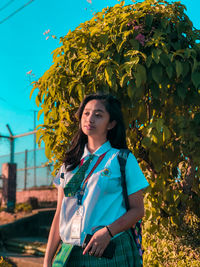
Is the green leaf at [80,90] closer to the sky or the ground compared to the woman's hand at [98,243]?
closer to the sky

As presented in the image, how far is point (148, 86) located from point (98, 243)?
6.05 ft

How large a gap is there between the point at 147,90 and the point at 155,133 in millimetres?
752

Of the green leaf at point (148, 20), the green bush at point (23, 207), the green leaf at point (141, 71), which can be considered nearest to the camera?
the green leaf at point (141, 71)

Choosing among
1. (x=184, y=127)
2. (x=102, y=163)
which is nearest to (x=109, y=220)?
(x=102, y=163)

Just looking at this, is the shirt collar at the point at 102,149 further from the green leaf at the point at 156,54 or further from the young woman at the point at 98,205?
the green leaf at the point at 156,54

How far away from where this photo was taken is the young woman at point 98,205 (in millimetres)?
1625

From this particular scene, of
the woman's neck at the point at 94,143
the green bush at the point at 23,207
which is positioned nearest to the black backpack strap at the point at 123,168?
the woman's neck at the point at 94,143

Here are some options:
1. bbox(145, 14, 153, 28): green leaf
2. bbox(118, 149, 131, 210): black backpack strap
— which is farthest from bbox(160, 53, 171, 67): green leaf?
bbox(118, 149, 131, 210): black backpack strap

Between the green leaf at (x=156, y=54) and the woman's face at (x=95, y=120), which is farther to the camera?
the green leaf at (x=156, y=54)

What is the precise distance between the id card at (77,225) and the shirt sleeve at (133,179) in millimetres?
269

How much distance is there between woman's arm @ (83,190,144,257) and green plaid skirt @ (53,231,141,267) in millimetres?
99

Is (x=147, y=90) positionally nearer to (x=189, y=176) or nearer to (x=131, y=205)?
(x=189, y=176)

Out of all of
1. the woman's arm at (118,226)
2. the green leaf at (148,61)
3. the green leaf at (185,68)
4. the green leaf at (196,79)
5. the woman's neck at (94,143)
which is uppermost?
the green leaf at (148,61)

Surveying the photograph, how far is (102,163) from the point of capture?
5.75 feet
